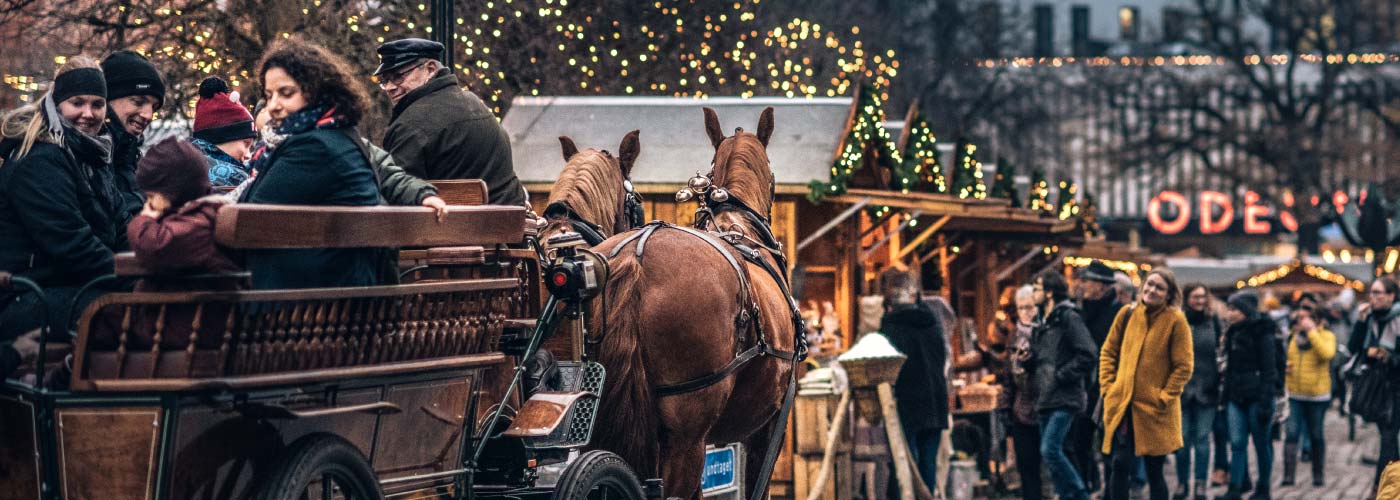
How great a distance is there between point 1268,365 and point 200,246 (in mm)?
11985

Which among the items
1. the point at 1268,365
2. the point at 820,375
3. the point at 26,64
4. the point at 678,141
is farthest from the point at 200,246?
the point at 26,64

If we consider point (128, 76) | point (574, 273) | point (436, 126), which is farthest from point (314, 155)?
point (436, 126)

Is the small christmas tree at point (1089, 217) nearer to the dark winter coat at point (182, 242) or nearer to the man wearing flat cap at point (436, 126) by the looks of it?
the man wearing flat cap at point (436, 126)

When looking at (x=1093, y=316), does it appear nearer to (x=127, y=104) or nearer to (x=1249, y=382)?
(x=1249, y=382)

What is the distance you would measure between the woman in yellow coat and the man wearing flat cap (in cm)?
562

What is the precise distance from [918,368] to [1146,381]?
2067 mm

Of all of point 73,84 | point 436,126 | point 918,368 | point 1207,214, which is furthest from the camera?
point 1207,214

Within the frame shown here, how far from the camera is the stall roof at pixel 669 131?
1549 cm

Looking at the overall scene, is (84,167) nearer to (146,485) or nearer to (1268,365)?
(146,485)

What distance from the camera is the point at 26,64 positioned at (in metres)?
18.4

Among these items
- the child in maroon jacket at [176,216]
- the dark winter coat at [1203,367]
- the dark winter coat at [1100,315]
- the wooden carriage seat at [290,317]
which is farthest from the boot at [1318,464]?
the child in maroon jacket at [176,216]

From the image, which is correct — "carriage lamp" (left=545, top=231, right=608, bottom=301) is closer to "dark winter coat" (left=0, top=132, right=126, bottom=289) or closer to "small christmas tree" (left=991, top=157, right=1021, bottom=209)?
"dark winter coat" (left=0, top=132, right=126, bottom=289)

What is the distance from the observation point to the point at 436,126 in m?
7.52

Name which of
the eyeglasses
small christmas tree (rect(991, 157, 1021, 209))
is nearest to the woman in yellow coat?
the eyeglasses
